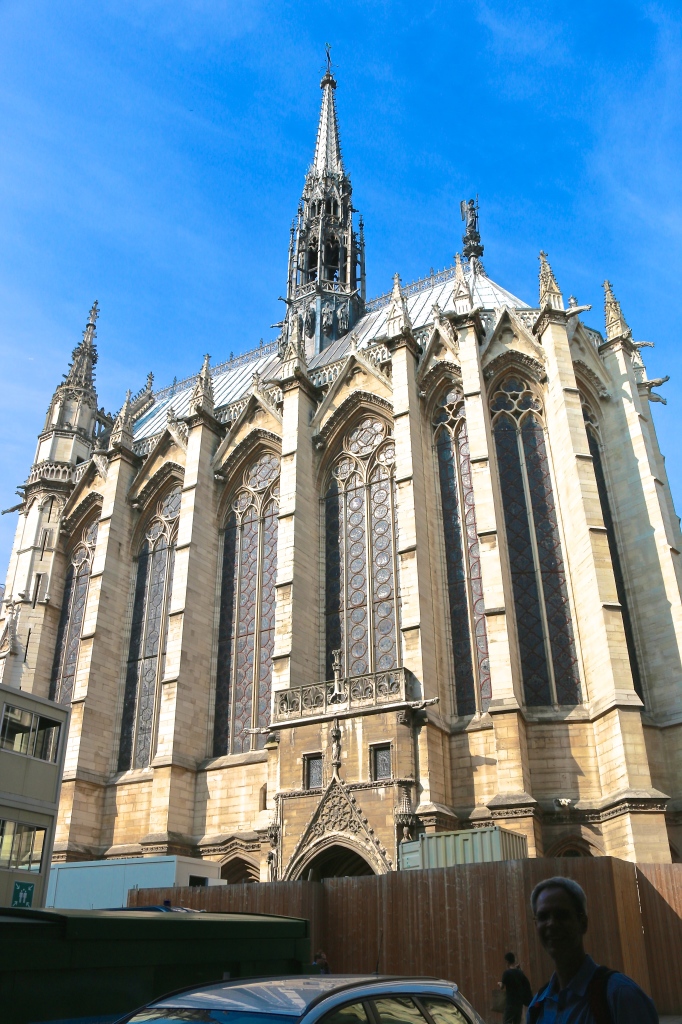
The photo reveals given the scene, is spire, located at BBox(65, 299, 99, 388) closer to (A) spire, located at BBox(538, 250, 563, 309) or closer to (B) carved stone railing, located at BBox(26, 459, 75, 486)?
(B) carved stone railing, located at BBox(26, 459, 75, 486)

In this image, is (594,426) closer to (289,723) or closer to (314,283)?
(289,723)

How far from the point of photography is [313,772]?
63.8 ft

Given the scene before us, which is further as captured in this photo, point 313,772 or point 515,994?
point 313,772

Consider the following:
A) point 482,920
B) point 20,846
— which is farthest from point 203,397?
point 482,920

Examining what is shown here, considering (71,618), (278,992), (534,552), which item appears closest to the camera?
(278,992)

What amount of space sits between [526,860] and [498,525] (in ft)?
31.5

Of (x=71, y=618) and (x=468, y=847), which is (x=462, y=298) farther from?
(x=71, y=618)

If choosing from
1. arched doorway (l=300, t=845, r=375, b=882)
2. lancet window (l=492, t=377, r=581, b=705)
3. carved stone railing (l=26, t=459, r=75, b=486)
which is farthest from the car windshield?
carved stone railing (l=26, t=459, r=75, b=486)

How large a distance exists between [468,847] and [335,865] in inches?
191

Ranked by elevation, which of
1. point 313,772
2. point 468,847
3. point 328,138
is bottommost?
point 468,847

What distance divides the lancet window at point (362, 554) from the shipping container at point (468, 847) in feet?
19.9

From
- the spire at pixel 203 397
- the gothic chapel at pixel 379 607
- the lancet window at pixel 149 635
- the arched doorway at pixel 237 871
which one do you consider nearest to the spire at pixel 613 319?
the gothic chapel at pixel 379 607

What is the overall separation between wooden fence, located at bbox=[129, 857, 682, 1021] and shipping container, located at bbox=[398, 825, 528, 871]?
4.28 ft

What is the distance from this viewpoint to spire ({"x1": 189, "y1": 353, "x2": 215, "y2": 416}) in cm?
2855
